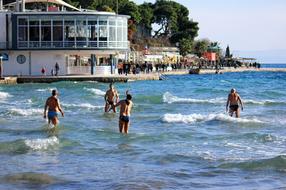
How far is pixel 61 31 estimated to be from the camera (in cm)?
5869

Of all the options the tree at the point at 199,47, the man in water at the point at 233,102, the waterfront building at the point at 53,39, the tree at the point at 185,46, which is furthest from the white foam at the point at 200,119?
the tree at the point at 199,47

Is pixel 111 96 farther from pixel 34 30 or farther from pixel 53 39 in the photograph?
pixel 34 30

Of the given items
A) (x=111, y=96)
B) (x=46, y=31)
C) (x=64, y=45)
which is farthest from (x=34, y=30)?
(x=111, y=96)

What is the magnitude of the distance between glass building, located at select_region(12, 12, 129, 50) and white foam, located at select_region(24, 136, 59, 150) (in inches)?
1588

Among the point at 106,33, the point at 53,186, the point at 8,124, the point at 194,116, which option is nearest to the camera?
the point at 53,186

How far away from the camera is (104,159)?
15852 millimetres

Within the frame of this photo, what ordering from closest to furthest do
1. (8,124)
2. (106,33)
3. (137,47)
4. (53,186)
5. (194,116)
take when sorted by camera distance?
(53,186) → (8,124) → (194,116) → (106,33) → (137,47)

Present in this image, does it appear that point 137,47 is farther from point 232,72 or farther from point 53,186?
point 53,186

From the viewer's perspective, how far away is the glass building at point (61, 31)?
58.5 m

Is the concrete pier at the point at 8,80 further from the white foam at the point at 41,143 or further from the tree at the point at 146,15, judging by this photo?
the tree at the point at 146,15

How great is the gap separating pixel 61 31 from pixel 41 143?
137 feet

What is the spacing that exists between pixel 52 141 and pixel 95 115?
9771 millimetres

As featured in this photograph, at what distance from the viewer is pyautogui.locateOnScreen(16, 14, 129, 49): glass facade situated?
58.5 metres

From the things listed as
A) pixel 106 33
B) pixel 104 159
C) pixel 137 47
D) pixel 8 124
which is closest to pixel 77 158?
pixel 104 159
